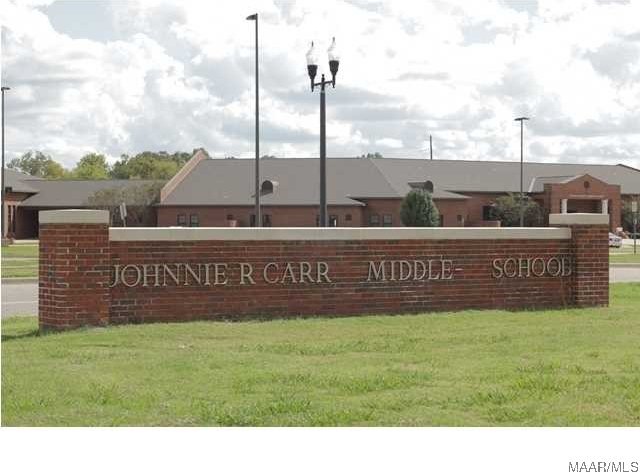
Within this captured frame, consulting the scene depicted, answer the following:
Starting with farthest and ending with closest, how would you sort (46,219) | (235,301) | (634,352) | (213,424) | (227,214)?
(227,214) < (235,301) < (46,219) < (634,352) < (213,424)

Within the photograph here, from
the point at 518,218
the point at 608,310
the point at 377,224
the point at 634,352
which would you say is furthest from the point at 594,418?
the point at 518,218

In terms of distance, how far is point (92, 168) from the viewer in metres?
130

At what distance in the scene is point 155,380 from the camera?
9.39 meters

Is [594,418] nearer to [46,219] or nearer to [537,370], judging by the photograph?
[537,370]

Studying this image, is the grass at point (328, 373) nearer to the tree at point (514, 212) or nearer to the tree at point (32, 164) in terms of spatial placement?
the tree at point (514, 212)

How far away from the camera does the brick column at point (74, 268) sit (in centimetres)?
1306

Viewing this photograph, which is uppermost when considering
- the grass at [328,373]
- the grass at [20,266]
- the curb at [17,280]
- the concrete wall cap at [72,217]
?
the concrete wall cap at [72,217]

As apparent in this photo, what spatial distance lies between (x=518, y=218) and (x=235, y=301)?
211 feet

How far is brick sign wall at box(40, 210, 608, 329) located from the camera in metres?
13.2

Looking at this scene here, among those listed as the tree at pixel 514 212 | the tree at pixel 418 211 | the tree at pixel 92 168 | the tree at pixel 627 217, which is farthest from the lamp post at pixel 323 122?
the tree at pixel 92 168

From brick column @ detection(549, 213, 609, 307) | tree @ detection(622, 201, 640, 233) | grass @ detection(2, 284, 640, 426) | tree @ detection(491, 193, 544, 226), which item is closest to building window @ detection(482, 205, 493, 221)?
tree @ detection(491, 193, 544, 226)

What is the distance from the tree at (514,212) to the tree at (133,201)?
82.5 ft

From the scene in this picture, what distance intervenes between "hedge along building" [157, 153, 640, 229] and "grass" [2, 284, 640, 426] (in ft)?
189

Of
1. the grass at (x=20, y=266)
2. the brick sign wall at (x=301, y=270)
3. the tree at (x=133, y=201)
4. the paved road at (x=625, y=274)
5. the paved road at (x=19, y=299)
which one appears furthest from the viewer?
the tree at (x=133, y=201)
